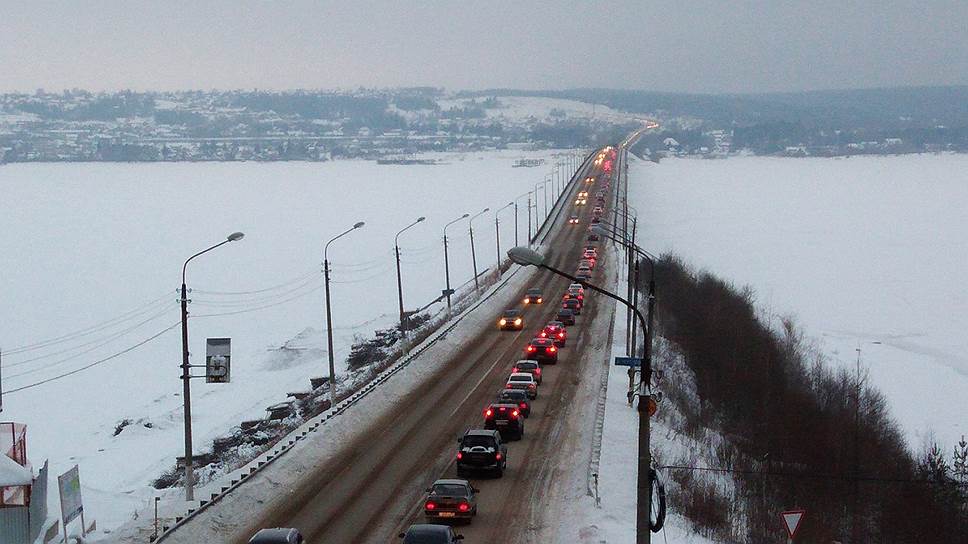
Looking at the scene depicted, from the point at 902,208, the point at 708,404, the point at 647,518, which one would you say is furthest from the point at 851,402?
the point at 902,208

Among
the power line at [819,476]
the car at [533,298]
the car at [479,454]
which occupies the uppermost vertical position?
the car at [479,454]

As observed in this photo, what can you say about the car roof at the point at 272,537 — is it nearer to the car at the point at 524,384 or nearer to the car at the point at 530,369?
the car at the point at 524,384

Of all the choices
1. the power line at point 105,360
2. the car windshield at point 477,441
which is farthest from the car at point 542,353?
the power line at point 105,360

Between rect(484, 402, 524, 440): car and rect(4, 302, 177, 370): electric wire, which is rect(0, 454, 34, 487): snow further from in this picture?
rect(4, 302, 177, 370): electric wire

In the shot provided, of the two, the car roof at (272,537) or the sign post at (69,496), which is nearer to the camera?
the car roof at (272,537)

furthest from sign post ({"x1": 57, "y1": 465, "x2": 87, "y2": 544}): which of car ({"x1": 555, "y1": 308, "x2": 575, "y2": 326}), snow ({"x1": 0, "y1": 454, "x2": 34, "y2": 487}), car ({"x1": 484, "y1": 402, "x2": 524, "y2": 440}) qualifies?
car ({"x1": 555, "y1": 308, "x2": 575, "y2": 326})

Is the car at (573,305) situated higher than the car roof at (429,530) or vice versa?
the car roof at (429,530)

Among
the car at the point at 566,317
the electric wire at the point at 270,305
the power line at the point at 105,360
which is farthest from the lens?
the electric wire at the point at 270,305

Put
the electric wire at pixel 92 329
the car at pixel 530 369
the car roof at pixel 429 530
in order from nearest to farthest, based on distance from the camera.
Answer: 1. the car roof at pixel 429 530
2. the car at pixel 530 369
3. the electric wire at pixel 92 329
